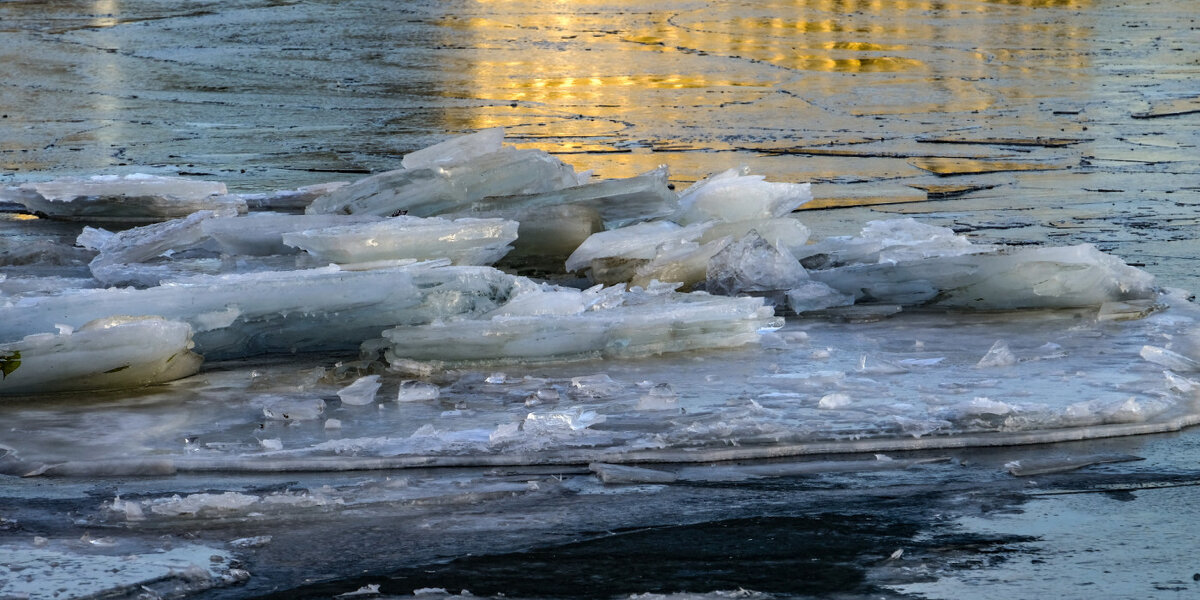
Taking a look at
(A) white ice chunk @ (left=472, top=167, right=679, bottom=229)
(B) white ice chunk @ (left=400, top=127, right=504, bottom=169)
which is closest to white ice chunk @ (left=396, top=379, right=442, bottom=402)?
(A) white ice chunk @ (left=472, top=167, right=679, bottom=229)

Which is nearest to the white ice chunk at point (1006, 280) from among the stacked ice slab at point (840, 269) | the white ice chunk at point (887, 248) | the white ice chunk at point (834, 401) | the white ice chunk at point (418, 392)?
the stacked ice slab at point (840, 269)

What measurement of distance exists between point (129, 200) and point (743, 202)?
284 cm

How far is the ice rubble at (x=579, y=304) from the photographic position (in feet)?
13.5

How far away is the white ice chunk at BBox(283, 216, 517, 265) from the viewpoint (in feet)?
17.6

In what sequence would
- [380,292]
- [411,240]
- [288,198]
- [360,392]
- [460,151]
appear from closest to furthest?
[360,392] → [380,292] → [411,240] → [460,151] → [288,198]

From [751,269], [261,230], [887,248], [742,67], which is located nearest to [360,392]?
[261,230]

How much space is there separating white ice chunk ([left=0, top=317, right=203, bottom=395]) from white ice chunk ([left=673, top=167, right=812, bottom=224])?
7.62 ft

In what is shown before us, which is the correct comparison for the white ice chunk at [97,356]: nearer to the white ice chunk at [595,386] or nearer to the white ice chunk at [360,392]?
the white ice chunk at [360,392]

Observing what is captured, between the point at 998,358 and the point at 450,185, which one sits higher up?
the point at 450,185

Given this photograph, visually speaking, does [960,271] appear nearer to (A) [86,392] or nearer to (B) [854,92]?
(A) [86,392]

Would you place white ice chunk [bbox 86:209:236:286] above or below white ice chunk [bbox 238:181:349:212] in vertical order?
above

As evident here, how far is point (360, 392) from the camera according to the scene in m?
4.44

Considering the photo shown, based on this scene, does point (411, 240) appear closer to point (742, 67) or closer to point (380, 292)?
point (380, 292)

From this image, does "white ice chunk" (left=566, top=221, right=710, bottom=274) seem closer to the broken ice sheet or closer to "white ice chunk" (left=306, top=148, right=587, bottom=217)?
"white ice chunk" (left=306, top=148, right=587, bottom=217)
